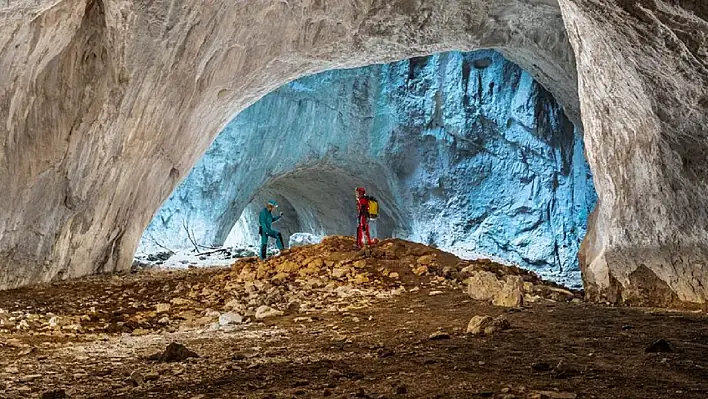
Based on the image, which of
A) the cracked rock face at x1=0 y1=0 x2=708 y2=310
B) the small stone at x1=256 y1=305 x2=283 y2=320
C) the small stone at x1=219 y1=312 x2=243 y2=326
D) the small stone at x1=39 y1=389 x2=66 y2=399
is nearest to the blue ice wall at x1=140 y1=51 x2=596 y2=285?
the cracked rock face at x1=0 y1=0 x2=708 y2=310

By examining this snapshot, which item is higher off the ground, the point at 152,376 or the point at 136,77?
the point at 136,77

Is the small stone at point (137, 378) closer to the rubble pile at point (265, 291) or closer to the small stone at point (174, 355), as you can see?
the small stone at point (174, 355)

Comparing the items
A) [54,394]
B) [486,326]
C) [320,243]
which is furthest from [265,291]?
[54,394]

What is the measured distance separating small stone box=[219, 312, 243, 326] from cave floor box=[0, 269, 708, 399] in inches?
4.4

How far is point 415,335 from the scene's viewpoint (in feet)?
13.5

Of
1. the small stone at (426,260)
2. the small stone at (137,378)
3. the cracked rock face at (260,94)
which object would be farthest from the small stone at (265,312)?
the cracked rock face at (260,94)

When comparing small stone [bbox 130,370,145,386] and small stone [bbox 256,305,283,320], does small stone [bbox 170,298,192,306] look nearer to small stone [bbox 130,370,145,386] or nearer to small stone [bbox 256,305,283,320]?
small stone [bbox 256,305,283,320]

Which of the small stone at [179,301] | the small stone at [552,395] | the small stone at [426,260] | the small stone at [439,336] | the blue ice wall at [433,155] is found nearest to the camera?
the small stone at [552,395]

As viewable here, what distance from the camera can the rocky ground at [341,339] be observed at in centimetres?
271

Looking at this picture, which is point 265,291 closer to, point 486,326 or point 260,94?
point 486,326

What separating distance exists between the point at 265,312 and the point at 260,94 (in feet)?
19.3

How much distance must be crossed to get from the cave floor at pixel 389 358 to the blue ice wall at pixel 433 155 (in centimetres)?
1138

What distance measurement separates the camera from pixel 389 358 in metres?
3.31

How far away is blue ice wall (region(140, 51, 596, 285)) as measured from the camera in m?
16.2
